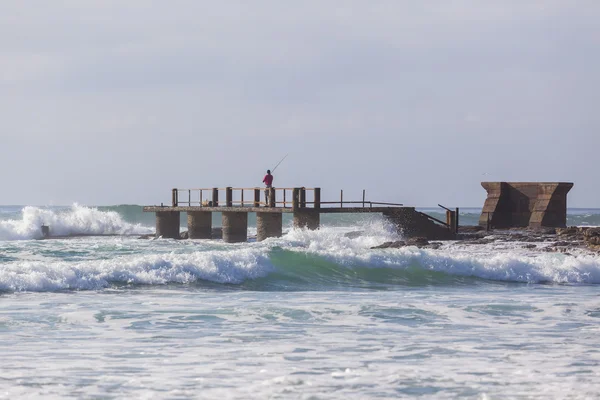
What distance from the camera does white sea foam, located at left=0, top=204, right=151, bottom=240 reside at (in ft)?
156

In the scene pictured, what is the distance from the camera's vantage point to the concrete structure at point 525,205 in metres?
36.2

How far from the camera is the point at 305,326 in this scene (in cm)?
Answer: 1280

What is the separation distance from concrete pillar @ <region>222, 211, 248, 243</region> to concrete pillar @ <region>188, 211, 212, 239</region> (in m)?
2.92

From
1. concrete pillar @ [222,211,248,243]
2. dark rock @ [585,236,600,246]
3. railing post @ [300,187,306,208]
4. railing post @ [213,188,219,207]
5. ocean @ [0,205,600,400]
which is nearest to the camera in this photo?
ocean @ [0,205,600,400]

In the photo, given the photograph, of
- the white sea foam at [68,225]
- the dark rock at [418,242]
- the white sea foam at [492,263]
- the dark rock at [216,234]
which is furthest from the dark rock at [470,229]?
the white sea foam at [68,225]

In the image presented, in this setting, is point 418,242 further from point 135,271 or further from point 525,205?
point 135,271

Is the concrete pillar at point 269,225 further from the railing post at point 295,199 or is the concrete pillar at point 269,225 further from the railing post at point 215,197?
the railing post at point 215,197

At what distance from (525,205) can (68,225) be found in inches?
996

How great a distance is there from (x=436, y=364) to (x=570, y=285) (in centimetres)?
1252

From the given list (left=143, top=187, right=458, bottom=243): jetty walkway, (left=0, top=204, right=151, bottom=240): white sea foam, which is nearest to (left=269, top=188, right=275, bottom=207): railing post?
(left=143, top=187, right=458, bottom=243): jetty walkway

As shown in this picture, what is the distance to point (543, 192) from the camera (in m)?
36.7

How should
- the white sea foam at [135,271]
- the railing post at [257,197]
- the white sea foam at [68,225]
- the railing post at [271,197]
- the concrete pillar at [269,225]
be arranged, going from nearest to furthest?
1. the white sea foam at [135,271]
2. the railing post at [271,197]
3. the concrete pillar at [269,225]
4. the railing post at [257,197]
5. the white sea foam at [68,225]

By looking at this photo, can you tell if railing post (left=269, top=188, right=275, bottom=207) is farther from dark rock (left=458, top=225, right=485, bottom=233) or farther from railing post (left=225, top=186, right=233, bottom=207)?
dark rock (left=458, top=225, right=485, bottom=233)

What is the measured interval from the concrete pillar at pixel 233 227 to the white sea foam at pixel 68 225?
579 inches
